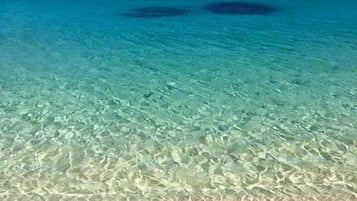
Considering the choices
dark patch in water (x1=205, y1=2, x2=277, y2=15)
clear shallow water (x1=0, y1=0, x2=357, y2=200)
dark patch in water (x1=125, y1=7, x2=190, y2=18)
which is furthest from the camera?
dark patch in water (x1=205, y1=2, x2=277, y2=15)

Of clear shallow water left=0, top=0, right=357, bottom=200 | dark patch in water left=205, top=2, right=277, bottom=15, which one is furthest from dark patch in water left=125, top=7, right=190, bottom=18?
clear shallow water left=0, top=0, right=357, bottom=200

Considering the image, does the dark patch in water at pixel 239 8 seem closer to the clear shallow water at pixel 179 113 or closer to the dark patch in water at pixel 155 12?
Result: the dark patch in water at pixel 155 12

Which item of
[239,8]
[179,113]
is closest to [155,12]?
[239,8]

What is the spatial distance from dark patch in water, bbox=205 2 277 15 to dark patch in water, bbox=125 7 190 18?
4.60 feet

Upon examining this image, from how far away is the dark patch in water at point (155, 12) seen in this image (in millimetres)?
18688

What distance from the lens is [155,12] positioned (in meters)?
19.3

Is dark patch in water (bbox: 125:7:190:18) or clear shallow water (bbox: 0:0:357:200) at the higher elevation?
clear shallow water (bbox: 0:0:357:200)

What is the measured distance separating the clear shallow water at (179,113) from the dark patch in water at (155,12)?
316 cm

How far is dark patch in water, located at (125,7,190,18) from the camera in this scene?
18.7m

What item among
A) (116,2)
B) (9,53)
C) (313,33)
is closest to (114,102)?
(9,53)

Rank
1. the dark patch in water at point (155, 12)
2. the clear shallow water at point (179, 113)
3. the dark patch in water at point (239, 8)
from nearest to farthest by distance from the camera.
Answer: the clear shallow water at point (179, 113), the dark patch in water at point (155, 12), the dark patch in water at point (239, 8)

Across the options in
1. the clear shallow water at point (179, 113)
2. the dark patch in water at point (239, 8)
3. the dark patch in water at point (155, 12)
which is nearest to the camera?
the clear shallow water at point (179, 113)

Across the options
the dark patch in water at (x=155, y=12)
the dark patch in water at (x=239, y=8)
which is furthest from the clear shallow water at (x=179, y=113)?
the dark patch in water at (x=239, y=8)

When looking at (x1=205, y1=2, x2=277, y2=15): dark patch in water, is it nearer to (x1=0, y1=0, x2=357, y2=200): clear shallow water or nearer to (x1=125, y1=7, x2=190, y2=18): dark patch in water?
(x1=125, y1=7, x2=190, y2=18): dark patch in water
